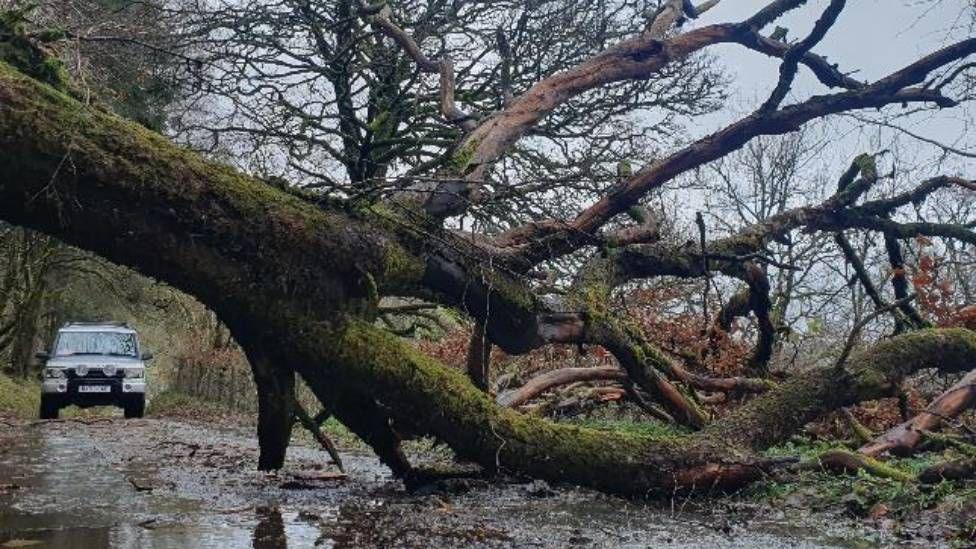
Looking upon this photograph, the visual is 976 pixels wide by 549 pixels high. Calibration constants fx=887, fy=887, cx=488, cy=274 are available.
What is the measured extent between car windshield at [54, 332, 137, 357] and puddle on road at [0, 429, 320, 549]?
451 inches

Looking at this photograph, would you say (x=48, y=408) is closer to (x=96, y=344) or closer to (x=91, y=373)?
(x=91, y=373)

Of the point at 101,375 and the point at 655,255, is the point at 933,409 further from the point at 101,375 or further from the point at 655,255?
the point at 101,375

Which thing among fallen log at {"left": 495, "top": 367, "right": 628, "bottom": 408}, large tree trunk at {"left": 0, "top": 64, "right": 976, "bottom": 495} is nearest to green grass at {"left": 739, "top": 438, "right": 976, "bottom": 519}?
large tree trunk at {"left": 0, "top": 64, "right": 976, "bottom": 495}

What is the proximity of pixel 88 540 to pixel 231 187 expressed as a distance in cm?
202

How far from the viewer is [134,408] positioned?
1703 centimetres

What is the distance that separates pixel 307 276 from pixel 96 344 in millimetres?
14290

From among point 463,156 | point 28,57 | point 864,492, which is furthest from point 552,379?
point 28,57

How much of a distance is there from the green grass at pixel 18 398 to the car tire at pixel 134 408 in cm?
174

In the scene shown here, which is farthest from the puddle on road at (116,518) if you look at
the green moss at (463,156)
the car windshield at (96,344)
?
the car windshield at (96,344)

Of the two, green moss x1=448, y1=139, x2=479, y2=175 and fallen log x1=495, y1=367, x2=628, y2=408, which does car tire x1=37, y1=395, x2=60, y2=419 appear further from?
green moss x1=448, y1=139, x2=479, y2=175

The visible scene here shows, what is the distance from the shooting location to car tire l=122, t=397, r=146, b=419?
55.6 ft

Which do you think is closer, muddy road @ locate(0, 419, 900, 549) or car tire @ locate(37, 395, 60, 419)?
muddy road @ locate(0, 419, 900, 549)

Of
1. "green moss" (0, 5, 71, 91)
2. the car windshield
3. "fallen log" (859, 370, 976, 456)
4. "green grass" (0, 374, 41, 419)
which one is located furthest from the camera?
"green grass" (0, 374, 41, 419)

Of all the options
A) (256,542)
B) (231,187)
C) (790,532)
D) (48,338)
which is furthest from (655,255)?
(48,338)
